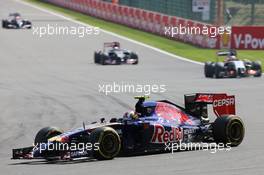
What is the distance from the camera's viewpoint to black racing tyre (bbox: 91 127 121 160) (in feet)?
45.4

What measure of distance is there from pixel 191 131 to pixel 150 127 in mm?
967

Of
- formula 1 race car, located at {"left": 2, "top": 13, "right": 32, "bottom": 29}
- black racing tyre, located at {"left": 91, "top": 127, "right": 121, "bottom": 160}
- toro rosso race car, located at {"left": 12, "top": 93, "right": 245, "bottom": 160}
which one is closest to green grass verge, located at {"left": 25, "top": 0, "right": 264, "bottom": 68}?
formula 1 race car, located at {"left": 2, "top": 13, "right": 32, "bottom": 29}

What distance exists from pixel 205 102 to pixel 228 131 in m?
0.91

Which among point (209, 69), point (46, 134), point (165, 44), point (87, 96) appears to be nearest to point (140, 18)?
point (165, 44)

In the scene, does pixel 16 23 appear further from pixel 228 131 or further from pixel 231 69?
pixel 228 131

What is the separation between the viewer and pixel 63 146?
1405cm

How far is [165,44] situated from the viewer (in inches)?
1825

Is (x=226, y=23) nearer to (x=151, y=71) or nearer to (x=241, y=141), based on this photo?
(x=151, y=71)

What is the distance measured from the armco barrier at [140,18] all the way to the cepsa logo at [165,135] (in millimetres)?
28980

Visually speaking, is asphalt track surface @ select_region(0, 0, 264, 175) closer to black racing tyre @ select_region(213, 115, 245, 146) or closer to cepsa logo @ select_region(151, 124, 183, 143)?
black racing tyre @ select_region(213, 115, 245, 146)

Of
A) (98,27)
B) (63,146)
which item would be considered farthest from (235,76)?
(98,27)

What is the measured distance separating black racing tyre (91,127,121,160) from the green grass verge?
84.8ft

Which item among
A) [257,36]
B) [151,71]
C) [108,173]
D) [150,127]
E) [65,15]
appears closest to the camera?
[108,173]

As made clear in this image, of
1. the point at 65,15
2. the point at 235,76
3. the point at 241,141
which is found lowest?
the point at 65,15
